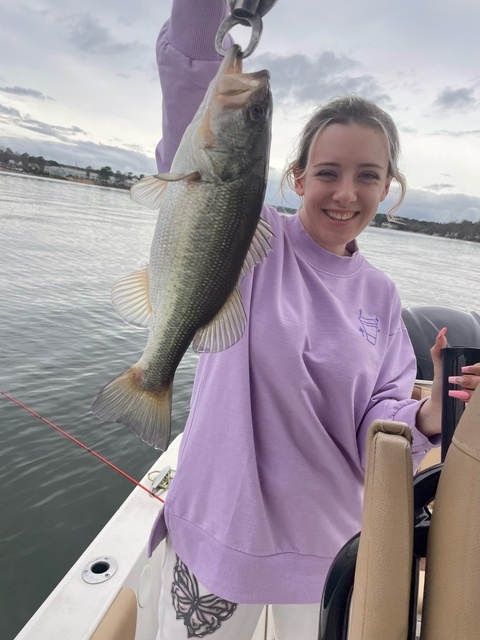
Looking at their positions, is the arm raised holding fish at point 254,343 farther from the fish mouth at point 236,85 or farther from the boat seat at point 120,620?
the boat seat at point 120,620

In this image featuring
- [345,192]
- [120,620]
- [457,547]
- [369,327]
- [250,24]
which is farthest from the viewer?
[120,620]

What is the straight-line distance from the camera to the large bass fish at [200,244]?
1.20 m

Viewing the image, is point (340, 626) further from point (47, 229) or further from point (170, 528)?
point (47, 229)

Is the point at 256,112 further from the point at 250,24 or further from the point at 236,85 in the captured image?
the point at 250,24

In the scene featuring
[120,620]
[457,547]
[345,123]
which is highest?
[345,123]

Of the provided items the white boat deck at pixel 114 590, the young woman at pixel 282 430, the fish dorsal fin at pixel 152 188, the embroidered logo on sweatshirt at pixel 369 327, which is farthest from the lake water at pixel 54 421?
the white boat deck at pixel 114 590

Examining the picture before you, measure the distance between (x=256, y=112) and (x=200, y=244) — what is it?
15.5 inches

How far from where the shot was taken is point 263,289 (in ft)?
5.23

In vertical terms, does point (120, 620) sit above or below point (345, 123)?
below

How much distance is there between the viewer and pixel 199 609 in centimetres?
150

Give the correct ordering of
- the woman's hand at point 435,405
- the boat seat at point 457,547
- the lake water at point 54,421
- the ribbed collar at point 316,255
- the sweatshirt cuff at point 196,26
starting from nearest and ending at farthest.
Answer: the boat seat at point 457,547
the sweatshirt cuff at point 196,26
the woman's hand at point 435,405
the ribbed collar at point 316,255
the lake water at point 54,421

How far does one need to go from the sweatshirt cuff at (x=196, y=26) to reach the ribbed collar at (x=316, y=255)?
71cm

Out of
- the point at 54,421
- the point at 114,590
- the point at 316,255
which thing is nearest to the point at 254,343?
the point at 316,255

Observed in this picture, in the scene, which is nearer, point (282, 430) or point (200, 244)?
point (200, 244)
